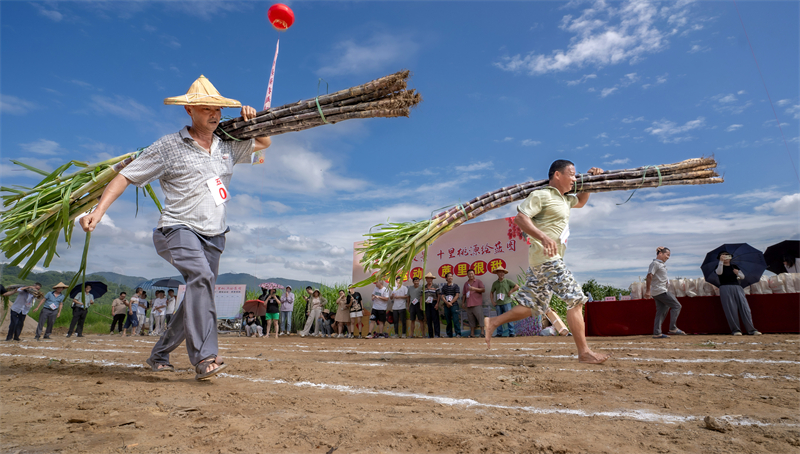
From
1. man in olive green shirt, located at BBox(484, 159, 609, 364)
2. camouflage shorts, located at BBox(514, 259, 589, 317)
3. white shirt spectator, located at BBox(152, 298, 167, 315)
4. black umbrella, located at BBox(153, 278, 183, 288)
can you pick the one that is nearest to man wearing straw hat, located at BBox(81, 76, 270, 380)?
man in olive green shirt, located at BBox(484, 159, 609, 364)

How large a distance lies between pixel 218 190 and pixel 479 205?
3.17 meters

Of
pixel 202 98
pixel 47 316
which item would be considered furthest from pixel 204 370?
pixel 47 316

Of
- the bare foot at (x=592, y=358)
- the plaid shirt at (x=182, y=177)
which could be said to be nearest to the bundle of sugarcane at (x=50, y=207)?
the plaid shirt at (x=182, y=177)

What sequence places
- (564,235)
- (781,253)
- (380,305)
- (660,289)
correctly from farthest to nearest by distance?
1. (380,305)
2. (781,253)
3. (660,289)
4. (564,235)

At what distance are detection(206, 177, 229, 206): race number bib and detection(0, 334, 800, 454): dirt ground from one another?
1340mm

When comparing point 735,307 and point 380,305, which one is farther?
point 380,305

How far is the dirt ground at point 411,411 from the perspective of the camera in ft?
5.52

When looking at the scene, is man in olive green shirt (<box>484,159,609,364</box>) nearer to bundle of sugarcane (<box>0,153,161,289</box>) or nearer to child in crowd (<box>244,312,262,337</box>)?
bundle of sugarcane (<box>0,153,161,289</box>)

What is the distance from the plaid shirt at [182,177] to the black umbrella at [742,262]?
30.2 ft

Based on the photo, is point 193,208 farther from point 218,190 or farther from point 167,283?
point 167,283

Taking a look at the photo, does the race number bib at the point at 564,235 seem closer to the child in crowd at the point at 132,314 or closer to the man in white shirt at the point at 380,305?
the man in white shirt at the point at 380,305

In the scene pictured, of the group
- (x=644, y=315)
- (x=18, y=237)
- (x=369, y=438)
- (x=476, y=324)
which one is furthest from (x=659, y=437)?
(x=476, y=324)

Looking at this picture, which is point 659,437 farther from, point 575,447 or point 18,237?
point 18,237

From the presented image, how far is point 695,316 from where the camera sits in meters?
8.95
